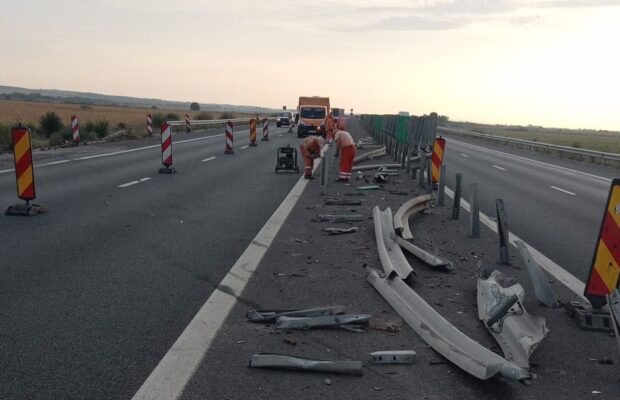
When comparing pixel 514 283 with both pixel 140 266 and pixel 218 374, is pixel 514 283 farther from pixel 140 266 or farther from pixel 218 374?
pixel 140 266

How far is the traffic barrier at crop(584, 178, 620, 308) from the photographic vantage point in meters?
6.08

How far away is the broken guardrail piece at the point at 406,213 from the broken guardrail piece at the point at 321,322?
12.2 ft

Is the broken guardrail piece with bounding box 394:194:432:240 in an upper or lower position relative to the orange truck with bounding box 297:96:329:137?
upper

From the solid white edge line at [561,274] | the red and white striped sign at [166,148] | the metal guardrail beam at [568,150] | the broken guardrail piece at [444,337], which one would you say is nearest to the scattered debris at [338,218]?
the solid white edge line at [561,274]

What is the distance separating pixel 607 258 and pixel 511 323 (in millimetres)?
1475

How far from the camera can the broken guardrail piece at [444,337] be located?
443cm

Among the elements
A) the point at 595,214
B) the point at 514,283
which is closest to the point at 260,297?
the point at 514,283

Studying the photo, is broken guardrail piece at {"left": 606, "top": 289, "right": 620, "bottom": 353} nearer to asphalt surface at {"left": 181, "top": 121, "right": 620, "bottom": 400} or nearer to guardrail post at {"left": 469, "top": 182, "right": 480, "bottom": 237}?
asphalt surface at {"left": 181, "top": 121, "right": 620, "bottom": 400}

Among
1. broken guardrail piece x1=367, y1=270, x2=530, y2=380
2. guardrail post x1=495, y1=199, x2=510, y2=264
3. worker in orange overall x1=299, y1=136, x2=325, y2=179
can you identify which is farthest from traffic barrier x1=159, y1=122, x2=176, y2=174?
broken guardrail piece x1=367, y1=270, x2=530, y2=380

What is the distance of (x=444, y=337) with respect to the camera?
519cm

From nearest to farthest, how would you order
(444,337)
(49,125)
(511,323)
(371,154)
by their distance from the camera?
(444,337), (511,323), (371,154), (49,125)

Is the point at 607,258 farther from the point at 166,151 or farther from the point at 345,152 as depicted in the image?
the point at 166,151

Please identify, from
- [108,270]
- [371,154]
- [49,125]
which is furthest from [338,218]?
[49,125]

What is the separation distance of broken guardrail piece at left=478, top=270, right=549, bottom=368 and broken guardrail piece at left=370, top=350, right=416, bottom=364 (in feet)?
2.43
